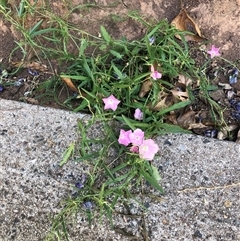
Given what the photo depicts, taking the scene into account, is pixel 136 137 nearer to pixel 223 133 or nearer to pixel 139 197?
pixel 139 197

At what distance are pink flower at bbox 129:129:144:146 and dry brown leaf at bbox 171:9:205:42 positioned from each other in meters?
0.68

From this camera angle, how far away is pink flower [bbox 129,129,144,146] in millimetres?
2251

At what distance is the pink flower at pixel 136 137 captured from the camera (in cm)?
225

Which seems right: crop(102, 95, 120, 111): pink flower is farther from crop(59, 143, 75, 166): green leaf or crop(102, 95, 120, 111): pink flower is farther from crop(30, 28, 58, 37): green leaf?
crop(30, 28, 58, 37): green leaf

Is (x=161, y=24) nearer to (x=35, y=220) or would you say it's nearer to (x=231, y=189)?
(x=231, y=189)

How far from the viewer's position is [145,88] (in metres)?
2.51

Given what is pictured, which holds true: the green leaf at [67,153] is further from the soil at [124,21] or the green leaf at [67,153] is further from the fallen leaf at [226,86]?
the fallen leaf at [226,86]

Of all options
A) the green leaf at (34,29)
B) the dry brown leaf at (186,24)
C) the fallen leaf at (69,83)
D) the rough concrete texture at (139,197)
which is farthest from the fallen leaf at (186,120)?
the green leaf at (34,29)

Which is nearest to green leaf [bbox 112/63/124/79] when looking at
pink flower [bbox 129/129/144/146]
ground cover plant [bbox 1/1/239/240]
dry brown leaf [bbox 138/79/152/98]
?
ground cover plant [bbox 1/1/239/240]

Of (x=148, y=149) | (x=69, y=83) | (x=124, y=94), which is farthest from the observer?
(x=69, y=83)

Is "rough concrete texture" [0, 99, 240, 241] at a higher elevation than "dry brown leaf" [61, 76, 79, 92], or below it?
below

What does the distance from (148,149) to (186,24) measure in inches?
32.3

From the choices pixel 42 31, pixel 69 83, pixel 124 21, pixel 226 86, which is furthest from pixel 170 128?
pixel 42 31

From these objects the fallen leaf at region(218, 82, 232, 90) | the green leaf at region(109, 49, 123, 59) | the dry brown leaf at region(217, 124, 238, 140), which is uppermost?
the green leaf at region(109, 49, 123, 59)
